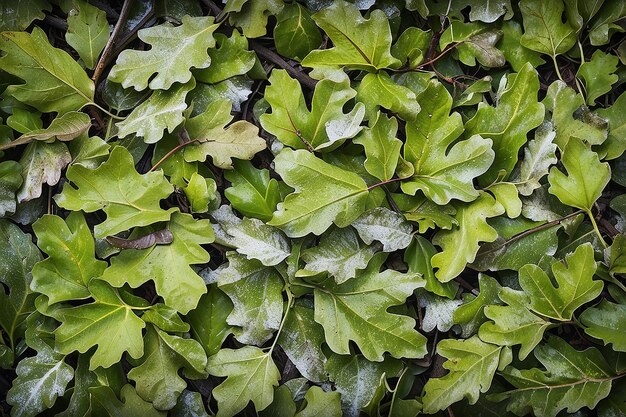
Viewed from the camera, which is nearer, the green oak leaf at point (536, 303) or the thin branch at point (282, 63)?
the green oak leaf at point (536, 303)

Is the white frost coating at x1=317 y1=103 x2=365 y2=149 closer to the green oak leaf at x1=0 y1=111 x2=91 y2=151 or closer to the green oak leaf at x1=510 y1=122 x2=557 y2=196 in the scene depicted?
the green oak leaf at x1=510 y1=122 x2=557 y2=196

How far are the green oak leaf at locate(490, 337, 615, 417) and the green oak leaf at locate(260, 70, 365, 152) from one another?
47cm

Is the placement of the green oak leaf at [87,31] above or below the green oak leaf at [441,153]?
above

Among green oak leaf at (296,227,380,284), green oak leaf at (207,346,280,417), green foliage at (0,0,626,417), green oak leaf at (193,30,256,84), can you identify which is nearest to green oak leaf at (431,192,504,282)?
green foliage at (0,0,626,417)

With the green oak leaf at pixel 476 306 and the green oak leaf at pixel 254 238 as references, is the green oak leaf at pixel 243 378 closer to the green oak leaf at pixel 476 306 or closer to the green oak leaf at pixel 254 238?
the green oak leaf at pixel 254 238

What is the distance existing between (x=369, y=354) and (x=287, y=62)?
0.51 m

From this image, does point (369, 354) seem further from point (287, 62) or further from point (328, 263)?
point (287, 62)

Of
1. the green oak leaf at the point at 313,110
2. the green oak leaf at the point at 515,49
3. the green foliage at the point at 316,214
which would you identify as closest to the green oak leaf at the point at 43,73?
the green foliage at the point at 316,214

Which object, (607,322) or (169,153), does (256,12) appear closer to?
(169,153)

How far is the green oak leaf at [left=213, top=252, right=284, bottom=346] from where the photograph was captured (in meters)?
0.98

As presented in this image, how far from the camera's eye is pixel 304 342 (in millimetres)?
986

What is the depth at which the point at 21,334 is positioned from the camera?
1.04 metres

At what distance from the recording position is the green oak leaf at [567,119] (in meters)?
0.98

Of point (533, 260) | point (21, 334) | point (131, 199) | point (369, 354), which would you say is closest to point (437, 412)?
point (369, 354)
